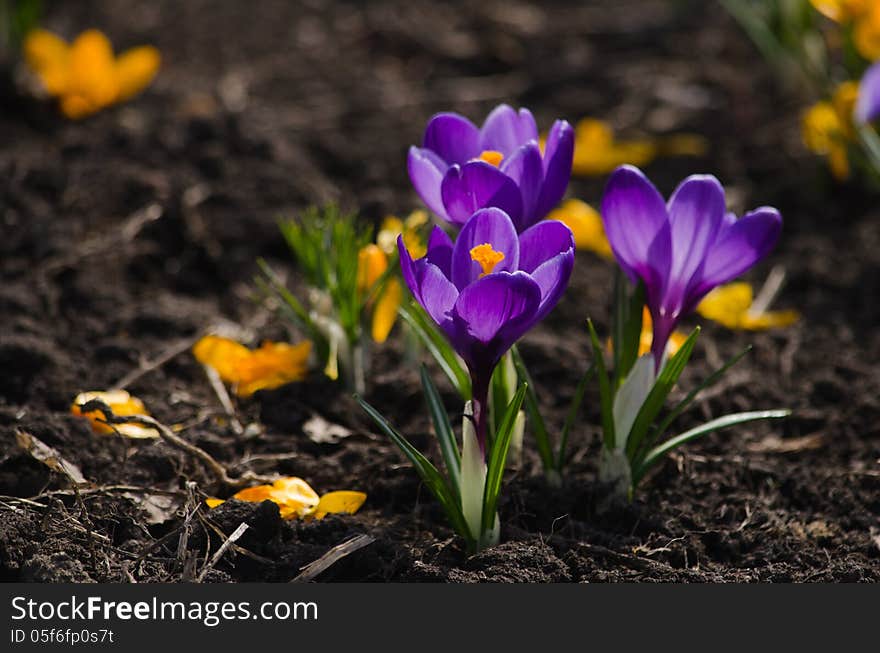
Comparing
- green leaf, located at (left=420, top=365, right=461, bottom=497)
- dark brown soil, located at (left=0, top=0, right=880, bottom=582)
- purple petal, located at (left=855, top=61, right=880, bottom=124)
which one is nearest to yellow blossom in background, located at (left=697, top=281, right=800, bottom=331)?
dark brown soil, located at (left=0, top=0, right=880, bottom=582)

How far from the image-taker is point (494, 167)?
1595 millimetres

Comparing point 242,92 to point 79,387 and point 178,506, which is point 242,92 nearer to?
point 79,387

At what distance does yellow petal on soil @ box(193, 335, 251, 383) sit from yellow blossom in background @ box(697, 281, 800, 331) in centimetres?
95

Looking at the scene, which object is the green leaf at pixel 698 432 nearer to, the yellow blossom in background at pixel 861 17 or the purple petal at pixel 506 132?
the purple petal at pixel 506 132

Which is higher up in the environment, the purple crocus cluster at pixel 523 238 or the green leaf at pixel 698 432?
the purple crocus cluster at pixel 523 238

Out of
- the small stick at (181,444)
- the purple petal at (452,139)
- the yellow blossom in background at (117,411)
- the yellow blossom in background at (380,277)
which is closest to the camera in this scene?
the purple petal at (452,139)

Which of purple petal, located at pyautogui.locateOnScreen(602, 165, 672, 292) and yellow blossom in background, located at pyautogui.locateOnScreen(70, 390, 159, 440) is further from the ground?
purple petal, located at pyautogui.locateOnScreen(602, 165, 672, 292)

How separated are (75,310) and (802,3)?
194cm

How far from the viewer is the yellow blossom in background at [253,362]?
2.15m

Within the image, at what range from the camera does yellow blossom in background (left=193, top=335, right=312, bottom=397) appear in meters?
2.15

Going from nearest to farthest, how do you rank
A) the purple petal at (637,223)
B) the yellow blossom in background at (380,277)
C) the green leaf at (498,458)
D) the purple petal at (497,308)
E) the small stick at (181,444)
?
the purple petal at (497,308), the green leaf at (498,458), the purple petal at (637,223), the small stick at (181,444), the yellow blossom in background at (380,277)

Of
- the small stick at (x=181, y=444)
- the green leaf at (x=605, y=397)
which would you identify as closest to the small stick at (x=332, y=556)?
the small stick at (x=181, y=444)

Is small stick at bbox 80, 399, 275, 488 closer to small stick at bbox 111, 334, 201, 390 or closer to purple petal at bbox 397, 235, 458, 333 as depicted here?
small stick at bbox 111, 334, 201, 390

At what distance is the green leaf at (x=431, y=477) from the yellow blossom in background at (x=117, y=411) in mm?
505
